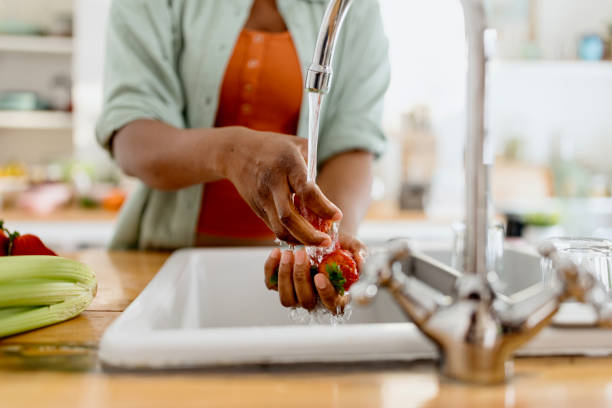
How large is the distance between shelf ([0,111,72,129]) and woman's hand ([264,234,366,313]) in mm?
2649

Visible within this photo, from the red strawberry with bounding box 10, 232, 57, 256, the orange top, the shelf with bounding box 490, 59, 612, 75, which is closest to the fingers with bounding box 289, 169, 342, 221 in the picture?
the red strawberry with bounding box 10, 232, 57, 256

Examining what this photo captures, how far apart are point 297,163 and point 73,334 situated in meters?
A: 0.29

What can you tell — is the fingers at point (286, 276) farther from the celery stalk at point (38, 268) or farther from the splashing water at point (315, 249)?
the celery stalk at point (38, 268)

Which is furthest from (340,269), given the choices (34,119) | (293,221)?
(34,119)

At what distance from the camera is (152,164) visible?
947mm

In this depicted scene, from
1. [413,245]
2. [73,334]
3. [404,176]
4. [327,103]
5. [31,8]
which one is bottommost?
[404,176]

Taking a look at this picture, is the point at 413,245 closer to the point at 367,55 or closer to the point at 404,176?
the point at 367,55

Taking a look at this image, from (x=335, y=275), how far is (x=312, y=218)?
0.08 m

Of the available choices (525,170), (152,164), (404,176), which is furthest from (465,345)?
(525,170)

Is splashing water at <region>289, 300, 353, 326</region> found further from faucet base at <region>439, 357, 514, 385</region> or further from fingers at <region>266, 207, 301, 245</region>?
faucet base at <region>439, 357, 514, 385</region>

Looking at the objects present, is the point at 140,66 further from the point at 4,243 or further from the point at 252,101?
the point at 4,243

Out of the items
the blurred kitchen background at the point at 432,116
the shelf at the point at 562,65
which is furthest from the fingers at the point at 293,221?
the shelf at the point at 562,65

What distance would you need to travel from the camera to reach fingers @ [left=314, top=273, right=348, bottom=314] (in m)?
0.70

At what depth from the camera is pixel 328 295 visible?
0.71m
